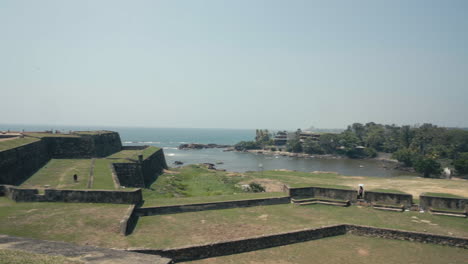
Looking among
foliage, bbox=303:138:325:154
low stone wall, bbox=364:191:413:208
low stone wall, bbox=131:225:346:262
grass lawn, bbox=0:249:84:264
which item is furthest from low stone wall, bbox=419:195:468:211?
foliage, bbox=303:138:325:154

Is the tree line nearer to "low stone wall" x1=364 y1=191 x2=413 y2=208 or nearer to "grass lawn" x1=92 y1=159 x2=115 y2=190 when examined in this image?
"low stone wall" x1=364 y1=191 x2=413 y2=208

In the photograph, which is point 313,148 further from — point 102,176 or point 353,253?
point 353,253

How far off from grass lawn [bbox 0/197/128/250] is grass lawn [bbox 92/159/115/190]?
3042 mm

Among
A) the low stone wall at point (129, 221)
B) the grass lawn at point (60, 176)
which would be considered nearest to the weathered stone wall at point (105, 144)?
the grass lawn at point (60, 176)

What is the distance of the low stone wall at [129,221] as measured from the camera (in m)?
12.5

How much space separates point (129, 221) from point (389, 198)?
15298 mm

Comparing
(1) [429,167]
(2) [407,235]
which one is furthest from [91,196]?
(1) [429,167]

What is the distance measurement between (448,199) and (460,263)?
732 centimetres

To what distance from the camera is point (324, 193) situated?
20.4 meters

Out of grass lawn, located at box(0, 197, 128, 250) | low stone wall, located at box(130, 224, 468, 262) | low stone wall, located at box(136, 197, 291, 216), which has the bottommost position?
low stone wall, located at box(130, 224, 468, 262)

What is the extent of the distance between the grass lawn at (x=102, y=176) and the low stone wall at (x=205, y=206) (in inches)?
152

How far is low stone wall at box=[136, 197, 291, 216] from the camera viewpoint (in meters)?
15.7

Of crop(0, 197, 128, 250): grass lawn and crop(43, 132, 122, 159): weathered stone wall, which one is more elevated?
crop(43, 132, 122, 159): weathered stone wall

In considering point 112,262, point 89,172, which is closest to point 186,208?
point 112,262
